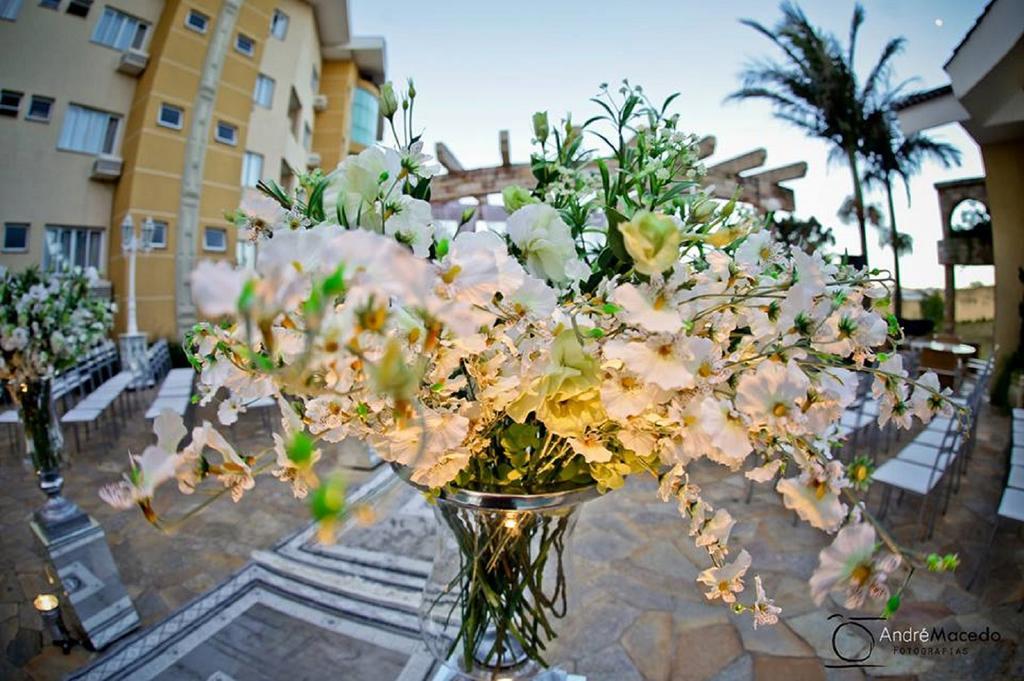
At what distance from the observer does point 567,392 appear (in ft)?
1.71

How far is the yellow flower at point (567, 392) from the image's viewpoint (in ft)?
1.66

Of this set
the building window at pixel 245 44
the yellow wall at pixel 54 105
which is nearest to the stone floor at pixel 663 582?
the yellow wall at pixel 54 105

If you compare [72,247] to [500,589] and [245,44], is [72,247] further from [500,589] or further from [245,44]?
[500,589]

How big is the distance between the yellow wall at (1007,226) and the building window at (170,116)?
9.76 metres

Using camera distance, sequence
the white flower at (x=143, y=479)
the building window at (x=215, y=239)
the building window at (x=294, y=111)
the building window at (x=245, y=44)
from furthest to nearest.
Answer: the building window at (x=294, y=111) → the building window at (x=245, y=44) → the building window at (x=215, y=239) → the white flower at (x=143, y=479)

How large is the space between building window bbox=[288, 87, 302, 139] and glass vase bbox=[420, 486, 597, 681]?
11.2 meters

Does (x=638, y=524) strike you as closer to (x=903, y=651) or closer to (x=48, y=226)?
(x=903, y=651)

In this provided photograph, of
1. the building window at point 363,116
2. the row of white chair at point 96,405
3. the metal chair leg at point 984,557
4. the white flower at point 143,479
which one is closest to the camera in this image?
the white flower at point 143,479

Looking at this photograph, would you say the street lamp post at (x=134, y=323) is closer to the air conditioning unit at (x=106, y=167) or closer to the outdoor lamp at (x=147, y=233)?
the outdoor lamp at (x=147, y=233)

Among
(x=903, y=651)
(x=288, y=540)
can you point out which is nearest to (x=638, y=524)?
(x=903, y=651)

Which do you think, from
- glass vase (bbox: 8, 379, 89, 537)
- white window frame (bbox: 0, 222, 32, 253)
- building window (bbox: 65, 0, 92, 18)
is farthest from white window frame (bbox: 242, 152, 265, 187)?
glass vase (bbox: 8, 379, 89, 537)

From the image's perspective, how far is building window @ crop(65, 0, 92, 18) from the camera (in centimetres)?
352

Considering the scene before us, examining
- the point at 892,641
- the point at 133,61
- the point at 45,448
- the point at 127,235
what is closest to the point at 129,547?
the point at 45,448

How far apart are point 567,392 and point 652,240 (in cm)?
18
